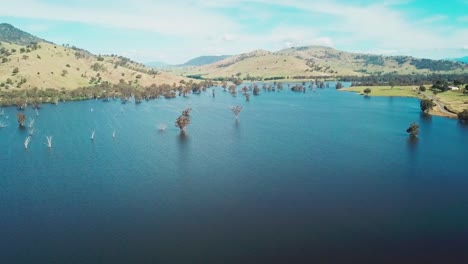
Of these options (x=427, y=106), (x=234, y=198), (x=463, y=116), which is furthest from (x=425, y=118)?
(x=234, y=198)

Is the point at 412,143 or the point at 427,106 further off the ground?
the point at 427,106

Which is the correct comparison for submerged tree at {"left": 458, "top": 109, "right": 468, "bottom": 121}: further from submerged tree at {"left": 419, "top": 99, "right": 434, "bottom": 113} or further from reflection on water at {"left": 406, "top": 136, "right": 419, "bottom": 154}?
reflection on water at {"left": 406, "top": 136, "right": 419, "bottom": 154}

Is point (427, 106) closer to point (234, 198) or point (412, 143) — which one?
point (412, 143)

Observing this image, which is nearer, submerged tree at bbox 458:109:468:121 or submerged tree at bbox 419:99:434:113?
submerged tree at bbox 458:109:468:121

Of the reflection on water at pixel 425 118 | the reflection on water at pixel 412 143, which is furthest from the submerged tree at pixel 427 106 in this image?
the reflection on water at pixel 412 143

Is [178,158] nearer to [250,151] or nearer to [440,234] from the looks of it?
[250,151]

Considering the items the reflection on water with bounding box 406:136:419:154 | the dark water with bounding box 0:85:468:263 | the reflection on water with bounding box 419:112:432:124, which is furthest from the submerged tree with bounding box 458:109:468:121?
the reflection on water with bounding box 406:136:419:154

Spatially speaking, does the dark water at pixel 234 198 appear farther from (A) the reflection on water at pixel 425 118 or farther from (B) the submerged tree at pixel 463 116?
(B) the submerged tree at pixel 463 116

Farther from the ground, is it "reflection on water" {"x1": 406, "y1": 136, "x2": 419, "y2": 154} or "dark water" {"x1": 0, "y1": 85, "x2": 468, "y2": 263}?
"dark water" {"x1": 0, "y1": 85, "x2": 468, "y2": 263}

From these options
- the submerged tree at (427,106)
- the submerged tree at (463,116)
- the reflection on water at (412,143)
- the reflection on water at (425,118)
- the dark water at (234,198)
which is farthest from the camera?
the submerged tree at (427,106)

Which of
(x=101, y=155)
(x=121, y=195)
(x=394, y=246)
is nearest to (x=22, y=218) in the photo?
(x=121, y=195)
